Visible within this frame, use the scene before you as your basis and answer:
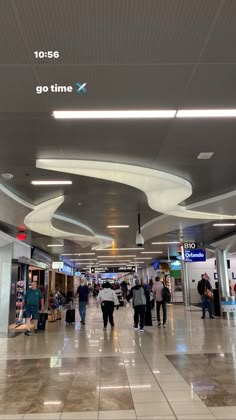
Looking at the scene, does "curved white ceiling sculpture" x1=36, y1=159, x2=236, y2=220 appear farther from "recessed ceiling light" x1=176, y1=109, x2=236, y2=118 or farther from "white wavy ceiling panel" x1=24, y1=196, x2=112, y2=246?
"white wavy ceiling panel" x1=24, y1=196, x2=112, y2=246

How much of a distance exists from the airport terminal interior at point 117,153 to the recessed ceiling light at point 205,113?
3 centimetres

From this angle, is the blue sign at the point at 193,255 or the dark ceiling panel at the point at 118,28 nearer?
the dark ceiling panel at the point at 118,28

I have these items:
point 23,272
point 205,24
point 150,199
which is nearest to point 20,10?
point 205,24

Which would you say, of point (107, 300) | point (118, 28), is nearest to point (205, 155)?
point (118, 28)

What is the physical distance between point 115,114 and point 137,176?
2.58m

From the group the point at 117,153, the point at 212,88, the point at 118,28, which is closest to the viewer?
the point at 118,28

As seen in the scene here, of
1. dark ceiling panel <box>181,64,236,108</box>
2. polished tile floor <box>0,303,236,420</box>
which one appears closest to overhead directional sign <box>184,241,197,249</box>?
polished tile floor <box>0,303,236,420</box>

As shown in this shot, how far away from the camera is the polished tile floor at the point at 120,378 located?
12.9 ft

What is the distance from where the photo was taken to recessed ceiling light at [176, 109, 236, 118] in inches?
183

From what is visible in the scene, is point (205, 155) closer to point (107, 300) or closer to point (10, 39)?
point (10, 39)


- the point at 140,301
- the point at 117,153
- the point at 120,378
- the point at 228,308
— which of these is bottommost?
the point at 120,378

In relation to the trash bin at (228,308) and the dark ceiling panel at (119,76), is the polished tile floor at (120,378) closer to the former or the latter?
the dark ceiling panel at (119,76)

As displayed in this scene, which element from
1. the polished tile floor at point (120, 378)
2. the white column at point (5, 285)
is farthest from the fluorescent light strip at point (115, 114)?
the white column at point (5, 285)

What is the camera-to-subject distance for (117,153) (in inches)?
242
